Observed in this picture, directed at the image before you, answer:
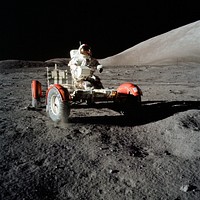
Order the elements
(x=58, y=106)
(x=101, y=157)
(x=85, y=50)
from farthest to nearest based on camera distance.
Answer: (x=85, y=50), (x=58, y=106), (x=101, y=157)

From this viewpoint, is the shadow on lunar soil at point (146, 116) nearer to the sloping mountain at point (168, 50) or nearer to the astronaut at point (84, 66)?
the astronaut at point (84, 66)

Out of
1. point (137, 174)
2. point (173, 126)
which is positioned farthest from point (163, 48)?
point (137, 174)

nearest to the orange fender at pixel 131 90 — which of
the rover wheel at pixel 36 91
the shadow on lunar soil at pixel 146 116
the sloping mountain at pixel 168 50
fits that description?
the shadow on lunar soil at pixel 146 116

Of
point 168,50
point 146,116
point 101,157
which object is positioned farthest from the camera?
point 168,50

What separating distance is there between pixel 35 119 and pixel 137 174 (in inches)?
110

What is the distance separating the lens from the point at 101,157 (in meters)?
3.43

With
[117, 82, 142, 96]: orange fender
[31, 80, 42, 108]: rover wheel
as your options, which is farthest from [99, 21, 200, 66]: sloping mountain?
[31, 80, 42, 108]: rover wheel

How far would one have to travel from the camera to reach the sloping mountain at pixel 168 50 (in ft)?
69.1

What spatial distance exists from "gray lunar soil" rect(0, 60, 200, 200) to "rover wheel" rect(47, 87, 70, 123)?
16 cm

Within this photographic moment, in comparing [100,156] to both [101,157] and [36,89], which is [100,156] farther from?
[36,89]

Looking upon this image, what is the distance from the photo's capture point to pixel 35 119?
16.8ft

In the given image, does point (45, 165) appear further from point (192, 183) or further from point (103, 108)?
point (103, 108)

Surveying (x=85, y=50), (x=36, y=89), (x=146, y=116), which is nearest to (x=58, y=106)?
(x=36, y=89)

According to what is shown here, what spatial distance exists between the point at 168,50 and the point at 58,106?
21011 millimetres
